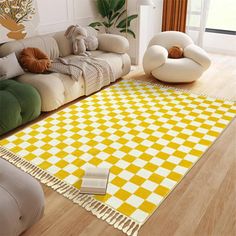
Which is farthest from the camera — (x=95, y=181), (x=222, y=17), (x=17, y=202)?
(x=222, y=17)

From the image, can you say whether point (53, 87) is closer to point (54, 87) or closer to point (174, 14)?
point (54, 87)

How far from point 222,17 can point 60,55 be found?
3.52 meters

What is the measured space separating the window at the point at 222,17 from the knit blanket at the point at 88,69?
9.50 feet

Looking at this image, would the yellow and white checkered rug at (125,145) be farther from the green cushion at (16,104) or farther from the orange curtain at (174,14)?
the orange curtain at (174,14)

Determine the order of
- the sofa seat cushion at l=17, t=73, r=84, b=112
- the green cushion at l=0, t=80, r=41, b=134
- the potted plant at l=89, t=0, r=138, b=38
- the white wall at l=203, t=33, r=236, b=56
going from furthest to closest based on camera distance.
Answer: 1. the white wall at l=203, t=33, r=236, b=56
2. the potted plant at l=89, t=0, r=138, b=38
3. the sofa seat cushion at l=17, t=73, r=84, b=112
4. the green cushion at l=0, t=80, r=41, b=134

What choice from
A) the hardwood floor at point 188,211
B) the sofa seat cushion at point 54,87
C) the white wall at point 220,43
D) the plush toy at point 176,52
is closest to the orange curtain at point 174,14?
the white wall at point 220,43

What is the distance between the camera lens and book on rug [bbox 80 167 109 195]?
2.07 metres

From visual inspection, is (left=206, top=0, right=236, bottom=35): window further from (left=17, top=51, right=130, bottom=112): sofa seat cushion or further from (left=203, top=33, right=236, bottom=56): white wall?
(left=17, top=51, right=130, bottom=112): sofa seat cushion

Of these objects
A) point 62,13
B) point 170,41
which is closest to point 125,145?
point 170,41

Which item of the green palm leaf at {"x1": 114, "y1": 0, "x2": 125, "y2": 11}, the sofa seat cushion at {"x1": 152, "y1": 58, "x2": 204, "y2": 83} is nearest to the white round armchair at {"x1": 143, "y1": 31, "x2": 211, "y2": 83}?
the sofa seat cushion at {"x1": 152, "y1": 58, "x2": 204, "y2": 83}

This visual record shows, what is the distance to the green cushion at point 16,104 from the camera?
105 inches

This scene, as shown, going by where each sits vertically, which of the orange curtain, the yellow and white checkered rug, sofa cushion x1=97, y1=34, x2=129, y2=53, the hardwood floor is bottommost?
the hardwood floor

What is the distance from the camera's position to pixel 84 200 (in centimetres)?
203

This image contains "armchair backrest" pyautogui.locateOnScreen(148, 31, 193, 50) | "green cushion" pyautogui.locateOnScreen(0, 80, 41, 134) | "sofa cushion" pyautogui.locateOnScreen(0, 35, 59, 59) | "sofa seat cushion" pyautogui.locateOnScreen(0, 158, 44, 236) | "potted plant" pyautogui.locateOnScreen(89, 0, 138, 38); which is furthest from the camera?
"potted plant" pyautogui.locateOnScreen(89, 0, 138, 38)
